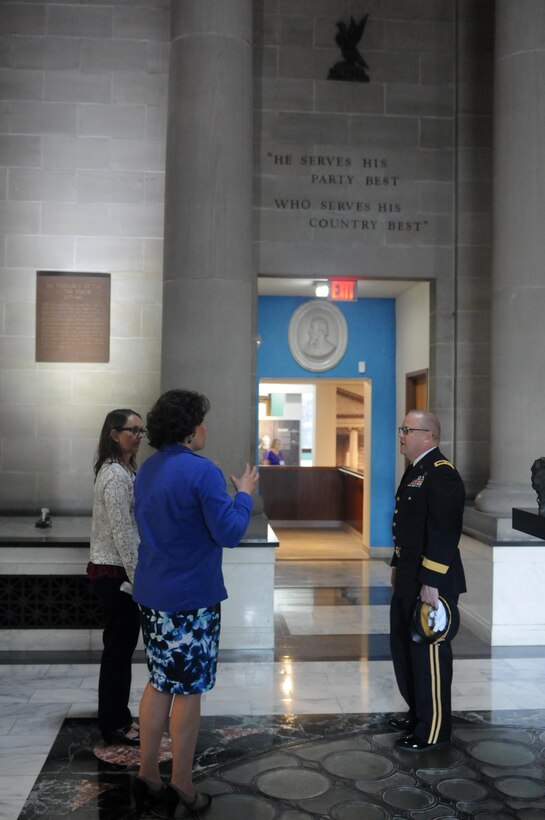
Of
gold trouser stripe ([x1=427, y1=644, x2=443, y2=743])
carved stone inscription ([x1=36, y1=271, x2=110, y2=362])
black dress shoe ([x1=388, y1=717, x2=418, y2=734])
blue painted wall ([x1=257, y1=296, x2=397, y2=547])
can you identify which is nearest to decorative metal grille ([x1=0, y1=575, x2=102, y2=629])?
carved stone inscription ([x1=36, y1=271, x2=110, y2=362])

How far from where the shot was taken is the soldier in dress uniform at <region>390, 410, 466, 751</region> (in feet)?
11.6

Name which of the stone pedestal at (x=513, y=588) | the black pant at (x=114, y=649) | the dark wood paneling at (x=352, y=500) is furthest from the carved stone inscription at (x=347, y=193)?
the dark wood paneling at (x=352, y=500)

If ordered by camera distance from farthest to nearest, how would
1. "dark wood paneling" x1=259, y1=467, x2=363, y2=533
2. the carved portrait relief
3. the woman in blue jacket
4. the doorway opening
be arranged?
1. the doorway opening
2. "dark wood paneling" x1=259, y1=467, x2=363, y2=533
3. the carved portrait relief
4. the woman in blue jacket

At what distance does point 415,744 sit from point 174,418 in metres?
1.94

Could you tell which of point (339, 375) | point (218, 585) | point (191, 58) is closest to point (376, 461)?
point (339, 375)

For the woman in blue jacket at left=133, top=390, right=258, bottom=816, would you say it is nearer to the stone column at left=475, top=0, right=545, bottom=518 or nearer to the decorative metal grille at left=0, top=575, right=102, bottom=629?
the decorative metal grille at left=0, top=575, right=102, bottom=629

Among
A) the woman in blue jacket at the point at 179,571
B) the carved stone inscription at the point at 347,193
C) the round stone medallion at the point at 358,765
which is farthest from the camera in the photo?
the carved stone inscription at the point at 347,193

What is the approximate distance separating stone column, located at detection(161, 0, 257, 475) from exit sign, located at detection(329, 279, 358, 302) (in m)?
1.76

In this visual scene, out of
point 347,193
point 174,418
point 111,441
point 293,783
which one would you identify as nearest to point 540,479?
point 293,783

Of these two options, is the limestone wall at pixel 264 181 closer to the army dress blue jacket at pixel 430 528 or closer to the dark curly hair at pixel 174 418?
the army dress blue jacket at pixel 430 528

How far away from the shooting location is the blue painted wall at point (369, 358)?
28.8ft

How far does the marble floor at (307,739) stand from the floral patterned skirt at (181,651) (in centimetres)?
56

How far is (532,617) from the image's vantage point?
5.44 metres

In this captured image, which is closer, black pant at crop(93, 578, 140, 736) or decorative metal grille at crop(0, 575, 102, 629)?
black pant at crop(93, 578, 140, 736)
